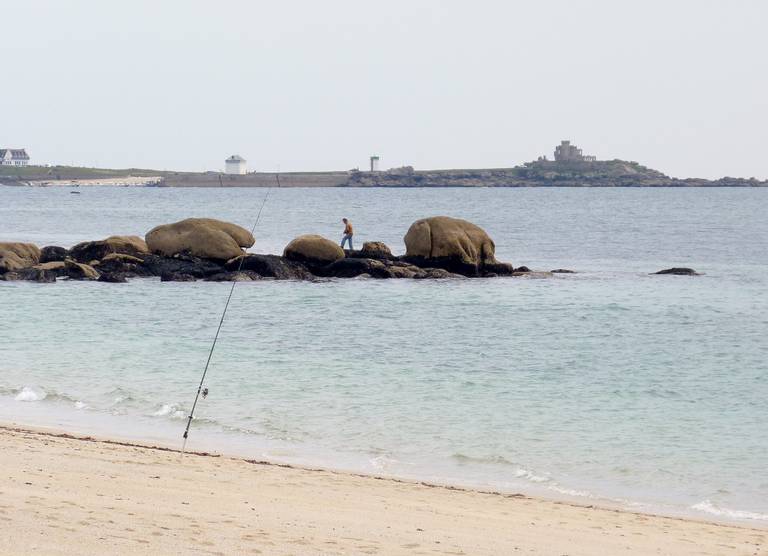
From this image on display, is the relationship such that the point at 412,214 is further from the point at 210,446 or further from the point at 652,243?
the point at 210,446

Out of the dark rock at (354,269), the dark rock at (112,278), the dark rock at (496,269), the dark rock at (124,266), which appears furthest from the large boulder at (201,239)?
the dark rock at (496,269)

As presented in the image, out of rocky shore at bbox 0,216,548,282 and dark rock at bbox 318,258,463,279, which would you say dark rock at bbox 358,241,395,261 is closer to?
rocky shore at bbox 0,216,548,282

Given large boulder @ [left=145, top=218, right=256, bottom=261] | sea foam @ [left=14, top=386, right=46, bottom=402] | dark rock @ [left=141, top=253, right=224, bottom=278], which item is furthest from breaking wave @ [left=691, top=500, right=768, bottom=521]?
large boulder @ [left=145, top=218, right=256, bottom=261]

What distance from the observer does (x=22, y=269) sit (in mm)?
32625

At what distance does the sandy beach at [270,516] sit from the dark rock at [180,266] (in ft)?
69.5

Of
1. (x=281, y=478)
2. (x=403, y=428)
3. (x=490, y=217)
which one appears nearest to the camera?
(x=281, y=478)

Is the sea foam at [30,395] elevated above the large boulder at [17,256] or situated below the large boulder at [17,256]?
below

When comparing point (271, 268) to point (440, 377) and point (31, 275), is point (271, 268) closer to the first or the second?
point (31, 275)

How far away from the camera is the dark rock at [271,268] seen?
3347 cm

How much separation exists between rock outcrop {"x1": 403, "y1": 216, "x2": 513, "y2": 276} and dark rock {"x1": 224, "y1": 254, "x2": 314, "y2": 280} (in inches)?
142

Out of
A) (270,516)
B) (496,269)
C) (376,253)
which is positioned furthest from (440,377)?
(376,253)

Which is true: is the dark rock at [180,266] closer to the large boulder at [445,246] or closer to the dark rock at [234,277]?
the dark rock at [234,277]

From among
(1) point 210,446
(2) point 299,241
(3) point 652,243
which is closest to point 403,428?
(1) point 210,446

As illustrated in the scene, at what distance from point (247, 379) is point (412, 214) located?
79.7m
